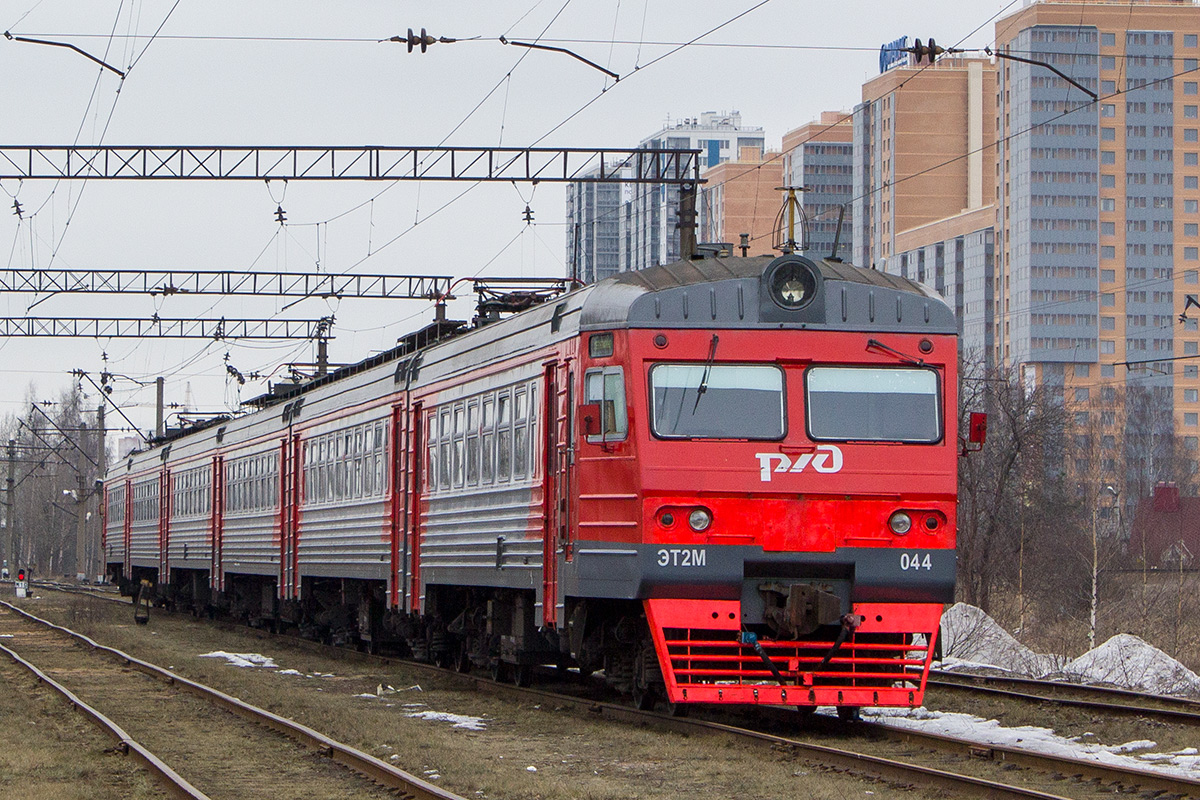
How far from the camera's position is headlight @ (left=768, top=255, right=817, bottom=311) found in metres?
12.5

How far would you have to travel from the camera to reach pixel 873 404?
41.2 ft

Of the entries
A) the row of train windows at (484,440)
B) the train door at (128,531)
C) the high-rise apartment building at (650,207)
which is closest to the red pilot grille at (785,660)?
the row of train windows at (484,440)

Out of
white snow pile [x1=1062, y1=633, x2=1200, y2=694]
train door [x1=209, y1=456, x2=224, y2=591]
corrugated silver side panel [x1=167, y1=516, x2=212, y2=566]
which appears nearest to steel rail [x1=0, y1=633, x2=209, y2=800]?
white snow pile [x1=1062, y1=633, x2=1200, y2=694]

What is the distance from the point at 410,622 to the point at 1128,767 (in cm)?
1121

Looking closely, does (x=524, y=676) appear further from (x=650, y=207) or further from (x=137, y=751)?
(x=650, y=207)

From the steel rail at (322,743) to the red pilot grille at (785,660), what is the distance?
2144mm

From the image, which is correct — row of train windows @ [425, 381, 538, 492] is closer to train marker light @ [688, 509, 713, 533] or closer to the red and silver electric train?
the red and silver electric train

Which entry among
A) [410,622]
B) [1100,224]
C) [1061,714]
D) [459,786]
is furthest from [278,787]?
[1100,224]

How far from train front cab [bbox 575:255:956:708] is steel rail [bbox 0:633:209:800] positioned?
330 cm

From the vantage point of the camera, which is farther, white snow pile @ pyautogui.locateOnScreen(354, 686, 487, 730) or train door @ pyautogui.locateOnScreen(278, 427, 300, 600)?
train door @ pyautogui.locateOnScreen(278, 427, 300, 600)

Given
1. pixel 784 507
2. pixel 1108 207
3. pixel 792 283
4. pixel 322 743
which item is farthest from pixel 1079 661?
pixel 1108 207

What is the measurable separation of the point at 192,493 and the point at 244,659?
12.6m

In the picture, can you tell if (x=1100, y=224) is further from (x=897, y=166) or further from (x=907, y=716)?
(x=907, y=716)

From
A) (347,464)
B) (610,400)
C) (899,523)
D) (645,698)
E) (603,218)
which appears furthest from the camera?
(603,218)
